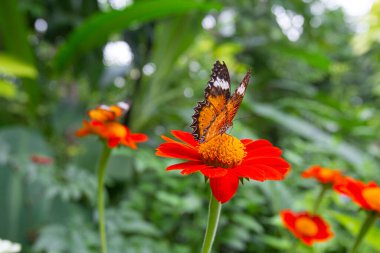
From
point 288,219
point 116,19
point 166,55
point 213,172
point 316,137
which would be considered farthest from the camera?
point 166,55

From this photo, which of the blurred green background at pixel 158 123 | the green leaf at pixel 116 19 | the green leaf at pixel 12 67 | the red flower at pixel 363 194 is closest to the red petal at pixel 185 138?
the red flower at pixel 363 194

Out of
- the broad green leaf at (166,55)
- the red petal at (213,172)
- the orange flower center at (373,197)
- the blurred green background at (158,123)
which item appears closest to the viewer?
the red petal at (213,172)

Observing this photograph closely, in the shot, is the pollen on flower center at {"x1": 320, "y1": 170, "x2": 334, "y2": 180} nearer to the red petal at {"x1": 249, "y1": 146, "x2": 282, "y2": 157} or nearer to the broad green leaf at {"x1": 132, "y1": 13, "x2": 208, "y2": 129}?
the red petal at {"x1": 249, "y1": 146, "x2": 282, "y2": 157}

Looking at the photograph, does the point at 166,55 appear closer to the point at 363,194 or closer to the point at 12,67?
the point at 12,67

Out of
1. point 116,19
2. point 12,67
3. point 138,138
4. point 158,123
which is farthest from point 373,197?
point 158,123

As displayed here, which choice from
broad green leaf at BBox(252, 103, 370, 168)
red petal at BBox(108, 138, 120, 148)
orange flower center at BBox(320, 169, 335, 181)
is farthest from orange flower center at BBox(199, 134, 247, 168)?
broad green leaf at BBox(252, 103, 370, 168)

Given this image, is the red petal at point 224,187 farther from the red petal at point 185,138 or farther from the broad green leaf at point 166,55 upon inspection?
the broad green leaf at point 166,55
